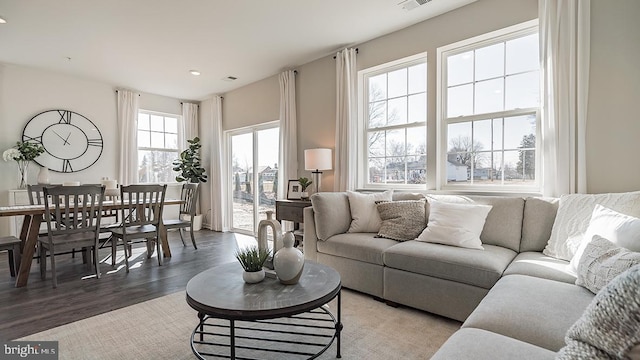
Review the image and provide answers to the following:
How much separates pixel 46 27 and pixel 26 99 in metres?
1.85

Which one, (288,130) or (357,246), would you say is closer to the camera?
(357,246)

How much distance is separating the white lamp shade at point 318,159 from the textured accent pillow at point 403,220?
3.86 ft

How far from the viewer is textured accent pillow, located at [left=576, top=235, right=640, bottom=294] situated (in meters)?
1.34

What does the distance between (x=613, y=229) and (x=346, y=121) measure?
2704 millimetres

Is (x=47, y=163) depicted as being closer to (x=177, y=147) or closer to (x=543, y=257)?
(x=177, y=147)

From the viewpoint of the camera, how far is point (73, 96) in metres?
4.93

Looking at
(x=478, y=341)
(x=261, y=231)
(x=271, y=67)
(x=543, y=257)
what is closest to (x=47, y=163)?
(x=271, y=67)

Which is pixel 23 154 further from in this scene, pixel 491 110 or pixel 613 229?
pixel 613 229

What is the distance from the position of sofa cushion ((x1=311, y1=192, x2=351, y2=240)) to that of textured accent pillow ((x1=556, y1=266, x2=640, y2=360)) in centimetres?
223

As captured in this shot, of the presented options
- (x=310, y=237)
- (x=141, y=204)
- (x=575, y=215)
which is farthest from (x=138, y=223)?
(x=575, y=215)

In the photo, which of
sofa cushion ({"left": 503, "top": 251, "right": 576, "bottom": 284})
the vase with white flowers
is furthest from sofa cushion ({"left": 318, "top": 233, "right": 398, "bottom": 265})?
the vase with white flowers

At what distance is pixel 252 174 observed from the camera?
5625 mm

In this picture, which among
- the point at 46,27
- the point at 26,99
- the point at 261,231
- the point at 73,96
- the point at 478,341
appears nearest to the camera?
the point at 478,341

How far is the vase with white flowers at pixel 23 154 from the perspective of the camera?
13.8ft
